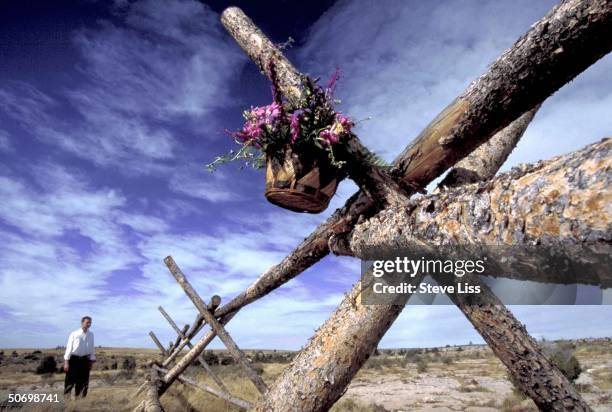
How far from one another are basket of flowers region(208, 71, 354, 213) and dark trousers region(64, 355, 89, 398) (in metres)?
8.04

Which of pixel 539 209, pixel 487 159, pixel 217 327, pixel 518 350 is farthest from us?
pixel 217 327

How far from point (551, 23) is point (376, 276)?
1.41 meters

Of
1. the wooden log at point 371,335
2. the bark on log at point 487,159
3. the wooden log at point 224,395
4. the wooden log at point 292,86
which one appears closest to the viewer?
the wooden log at point 371,335

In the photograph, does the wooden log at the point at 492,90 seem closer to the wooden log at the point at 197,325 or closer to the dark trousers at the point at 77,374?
the wooden log at the point at 197,325

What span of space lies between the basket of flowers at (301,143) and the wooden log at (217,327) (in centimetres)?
332

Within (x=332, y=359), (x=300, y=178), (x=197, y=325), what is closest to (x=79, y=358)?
(x=197, y=325)

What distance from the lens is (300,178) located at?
84.5 inches

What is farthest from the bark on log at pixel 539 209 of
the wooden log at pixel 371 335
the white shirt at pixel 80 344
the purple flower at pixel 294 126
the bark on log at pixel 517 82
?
the white shirt at pixel 80 344

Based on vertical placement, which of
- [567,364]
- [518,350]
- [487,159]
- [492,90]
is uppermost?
[487,159]

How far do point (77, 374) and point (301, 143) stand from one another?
8531 mm

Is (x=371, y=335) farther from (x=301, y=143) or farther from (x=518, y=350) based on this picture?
(x=301, y=143)

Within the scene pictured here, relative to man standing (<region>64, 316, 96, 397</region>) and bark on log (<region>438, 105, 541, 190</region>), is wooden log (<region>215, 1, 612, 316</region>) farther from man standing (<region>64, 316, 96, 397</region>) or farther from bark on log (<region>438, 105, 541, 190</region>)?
man standing (<region>64, 316, 96, 397</region>)

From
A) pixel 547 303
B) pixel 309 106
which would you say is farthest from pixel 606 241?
pixel 309 106

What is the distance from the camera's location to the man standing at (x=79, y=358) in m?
7.80
